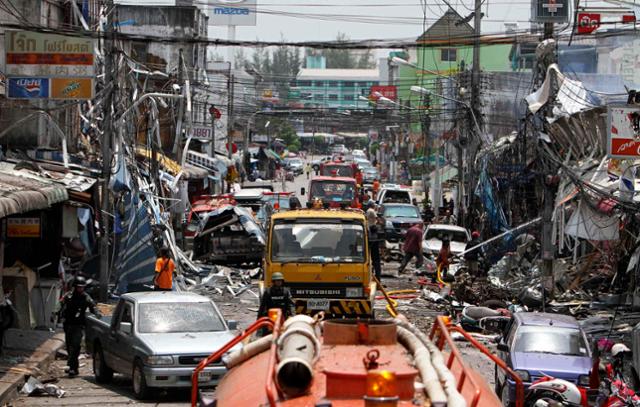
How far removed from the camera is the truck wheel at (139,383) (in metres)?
15.9

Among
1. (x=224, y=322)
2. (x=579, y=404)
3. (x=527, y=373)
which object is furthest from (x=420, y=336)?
(x=224, y=322)

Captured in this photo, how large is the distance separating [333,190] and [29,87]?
2192 cm

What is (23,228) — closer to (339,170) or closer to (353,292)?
(353,292)

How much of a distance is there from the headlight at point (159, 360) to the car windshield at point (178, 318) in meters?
1.01

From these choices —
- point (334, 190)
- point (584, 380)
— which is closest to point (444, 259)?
point (334, 190)

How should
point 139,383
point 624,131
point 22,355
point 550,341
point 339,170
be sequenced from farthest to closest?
point 339,170, point 624,131, point 22,355, point 550,341, point 139,383

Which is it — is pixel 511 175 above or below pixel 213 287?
above

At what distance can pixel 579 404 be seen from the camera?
1341 cm

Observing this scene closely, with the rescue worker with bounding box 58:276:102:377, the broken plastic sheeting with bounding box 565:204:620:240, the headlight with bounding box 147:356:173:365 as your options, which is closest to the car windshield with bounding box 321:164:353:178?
the broken plastic sheeting with bounding box 565:204:620:240

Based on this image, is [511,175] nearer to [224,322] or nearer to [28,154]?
[28,154]

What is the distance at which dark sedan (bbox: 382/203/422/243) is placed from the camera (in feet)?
140

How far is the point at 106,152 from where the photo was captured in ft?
83.2

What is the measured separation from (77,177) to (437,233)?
17.0 metres

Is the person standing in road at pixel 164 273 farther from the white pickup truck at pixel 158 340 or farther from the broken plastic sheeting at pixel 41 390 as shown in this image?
the broken plastic sheeting at pixel 41 390
